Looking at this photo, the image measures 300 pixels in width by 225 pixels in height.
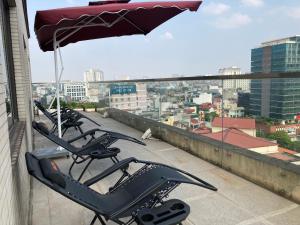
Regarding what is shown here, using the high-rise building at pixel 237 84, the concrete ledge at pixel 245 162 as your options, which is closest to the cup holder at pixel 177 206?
the concrete ledge at pixel 245 162

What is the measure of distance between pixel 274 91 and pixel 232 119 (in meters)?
0.94

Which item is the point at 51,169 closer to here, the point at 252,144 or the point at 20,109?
the point at 20,109

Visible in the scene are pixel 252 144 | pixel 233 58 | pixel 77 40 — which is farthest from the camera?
pixel 233 58

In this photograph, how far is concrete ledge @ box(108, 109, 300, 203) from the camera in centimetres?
334

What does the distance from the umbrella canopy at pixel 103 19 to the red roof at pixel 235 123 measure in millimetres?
1737

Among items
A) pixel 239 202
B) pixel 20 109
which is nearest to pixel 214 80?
pixel 239 202

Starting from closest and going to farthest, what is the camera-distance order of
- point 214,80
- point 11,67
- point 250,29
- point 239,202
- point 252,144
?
1. point 239,202
2. point 252,144
3. point 11,67
4. point 214,80
5. point 250,29

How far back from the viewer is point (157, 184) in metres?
2.46

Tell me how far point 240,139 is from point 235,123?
0.84 feet

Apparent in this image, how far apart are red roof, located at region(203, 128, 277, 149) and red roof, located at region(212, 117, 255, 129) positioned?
74 millimetres

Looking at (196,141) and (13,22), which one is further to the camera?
(196,141)

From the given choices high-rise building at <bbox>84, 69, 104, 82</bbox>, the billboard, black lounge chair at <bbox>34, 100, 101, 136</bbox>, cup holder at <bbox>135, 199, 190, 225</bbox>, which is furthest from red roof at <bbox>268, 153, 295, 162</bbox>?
high-rise building at <bbox>84, 69, 104, 82</bbox>

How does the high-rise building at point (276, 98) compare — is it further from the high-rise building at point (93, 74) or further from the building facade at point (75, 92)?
the high-rise building at point (93, 74)

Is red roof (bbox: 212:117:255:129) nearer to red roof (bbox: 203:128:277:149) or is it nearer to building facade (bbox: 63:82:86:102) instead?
red roof (bbox: 203:128:277:149)
